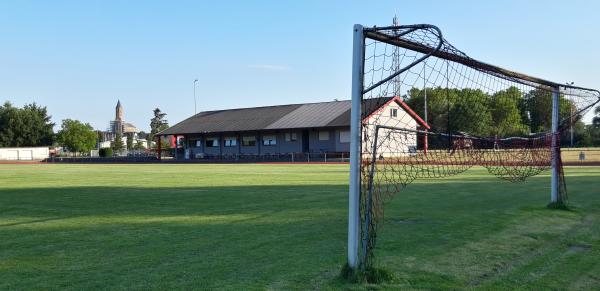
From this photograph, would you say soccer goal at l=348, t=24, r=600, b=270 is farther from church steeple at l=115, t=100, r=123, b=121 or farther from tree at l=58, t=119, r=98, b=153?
church steeple at l=115, t=100, r=123, b=121

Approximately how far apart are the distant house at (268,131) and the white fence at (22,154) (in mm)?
23961

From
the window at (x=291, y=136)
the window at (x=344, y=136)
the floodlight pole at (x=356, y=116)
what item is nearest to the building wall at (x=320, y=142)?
the window at (x=344, y=136)

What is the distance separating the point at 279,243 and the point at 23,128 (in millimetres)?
89461

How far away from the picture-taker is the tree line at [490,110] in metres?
8.98

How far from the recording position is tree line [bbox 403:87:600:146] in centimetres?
898

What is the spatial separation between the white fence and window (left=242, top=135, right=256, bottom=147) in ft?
110

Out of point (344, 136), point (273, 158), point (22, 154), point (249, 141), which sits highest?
point (344, 136)

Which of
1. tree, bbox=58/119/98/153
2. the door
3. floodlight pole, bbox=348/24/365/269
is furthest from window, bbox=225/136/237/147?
floodlight pole, bbox=348/24/365/269

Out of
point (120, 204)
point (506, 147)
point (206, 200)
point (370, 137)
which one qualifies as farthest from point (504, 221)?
point (120, 204)

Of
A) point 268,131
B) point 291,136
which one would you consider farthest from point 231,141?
point 291,136

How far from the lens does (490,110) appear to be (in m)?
10.3

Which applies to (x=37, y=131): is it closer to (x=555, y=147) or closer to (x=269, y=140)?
(x=269, y=140)

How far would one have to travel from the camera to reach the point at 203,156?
5975 centimetres

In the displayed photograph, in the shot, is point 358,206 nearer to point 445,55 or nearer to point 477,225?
point 445,55
